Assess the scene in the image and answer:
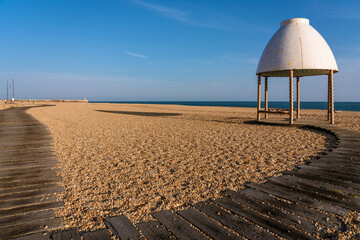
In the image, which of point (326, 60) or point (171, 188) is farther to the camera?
point (326, 60)

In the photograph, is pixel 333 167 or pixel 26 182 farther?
pixel 333 167

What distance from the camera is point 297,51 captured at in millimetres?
12781

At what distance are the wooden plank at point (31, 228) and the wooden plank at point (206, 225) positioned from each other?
182 cm

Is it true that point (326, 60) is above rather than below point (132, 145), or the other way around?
above

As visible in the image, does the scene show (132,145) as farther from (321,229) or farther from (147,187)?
(321,229)

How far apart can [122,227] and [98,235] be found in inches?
13.0

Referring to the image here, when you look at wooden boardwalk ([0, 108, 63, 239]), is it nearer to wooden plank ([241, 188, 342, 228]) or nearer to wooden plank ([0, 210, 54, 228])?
wooden plank ([0, 210, 54, 228])

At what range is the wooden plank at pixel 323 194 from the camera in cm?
355

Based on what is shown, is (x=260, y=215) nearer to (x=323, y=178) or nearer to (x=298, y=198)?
(x=298, y=198)

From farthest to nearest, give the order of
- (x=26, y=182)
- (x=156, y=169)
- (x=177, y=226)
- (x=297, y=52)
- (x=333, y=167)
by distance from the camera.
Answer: (x=297, y=52)
(x=156, y=169)
(x=333, y=167)
(x=26, y=182)
(x=177, y=226)

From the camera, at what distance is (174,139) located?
10242 mm

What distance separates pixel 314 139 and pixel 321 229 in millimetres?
8017

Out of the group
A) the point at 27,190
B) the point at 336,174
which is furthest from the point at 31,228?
the point at 336,174

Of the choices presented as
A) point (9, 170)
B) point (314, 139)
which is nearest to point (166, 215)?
point (9, 170)
